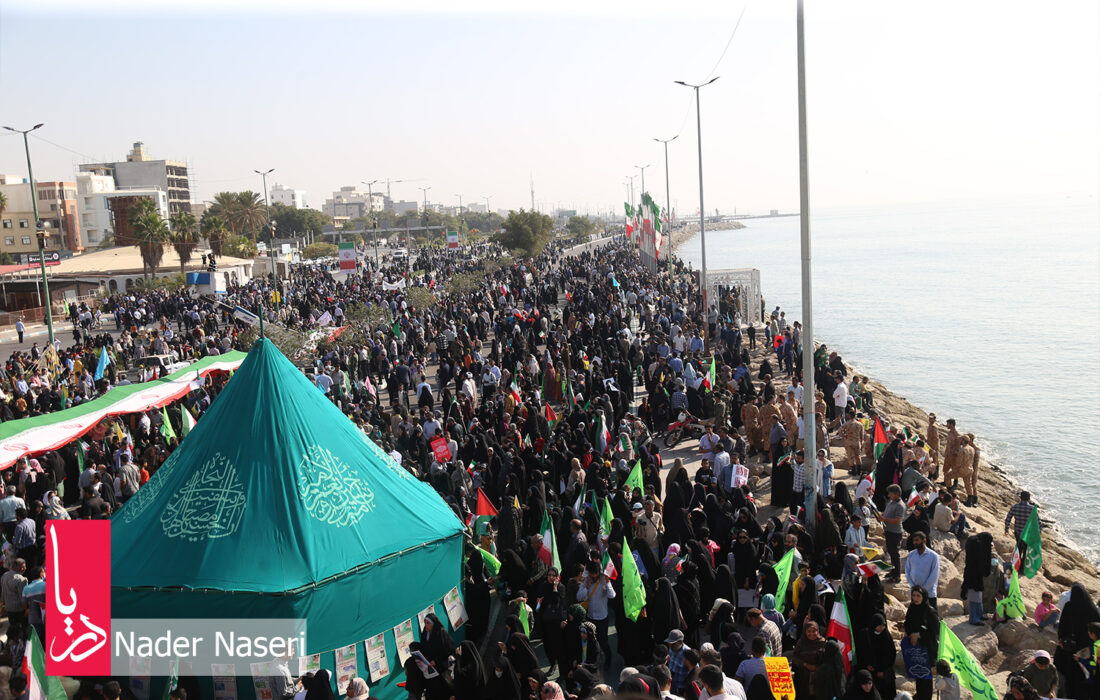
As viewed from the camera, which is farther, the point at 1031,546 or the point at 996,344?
the point at 996,344

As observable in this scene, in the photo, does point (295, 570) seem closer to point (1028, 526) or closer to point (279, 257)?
point (1028, 526)

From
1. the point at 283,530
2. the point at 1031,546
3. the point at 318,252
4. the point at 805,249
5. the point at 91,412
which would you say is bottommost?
the point at 1031,546

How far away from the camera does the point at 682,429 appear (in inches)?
693

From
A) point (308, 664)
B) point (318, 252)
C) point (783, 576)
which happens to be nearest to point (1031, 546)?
point (783, 576)

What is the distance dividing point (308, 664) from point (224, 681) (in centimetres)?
76

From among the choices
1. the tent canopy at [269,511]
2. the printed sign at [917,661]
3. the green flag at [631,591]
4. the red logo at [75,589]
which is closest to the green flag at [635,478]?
the green flag at [631,591]

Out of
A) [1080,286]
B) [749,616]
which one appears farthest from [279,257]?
[1080,286]

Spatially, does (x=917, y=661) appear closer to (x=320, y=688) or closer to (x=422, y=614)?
(x=422, y=614)

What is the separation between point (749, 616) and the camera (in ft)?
23.7

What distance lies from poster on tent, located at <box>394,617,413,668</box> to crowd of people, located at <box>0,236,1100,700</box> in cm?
50

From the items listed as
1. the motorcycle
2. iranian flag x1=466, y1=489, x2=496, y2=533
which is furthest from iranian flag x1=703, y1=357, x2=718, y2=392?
iranian flag x1=466, y1=489, x2=496, y2=533

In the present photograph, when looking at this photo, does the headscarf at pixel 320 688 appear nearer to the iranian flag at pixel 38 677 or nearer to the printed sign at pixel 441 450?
the iranian flag at pixel 38 677

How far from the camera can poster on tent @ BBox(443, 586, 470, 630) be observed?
9117mm

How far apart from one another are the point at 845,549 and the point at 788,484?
3948 millimetres
